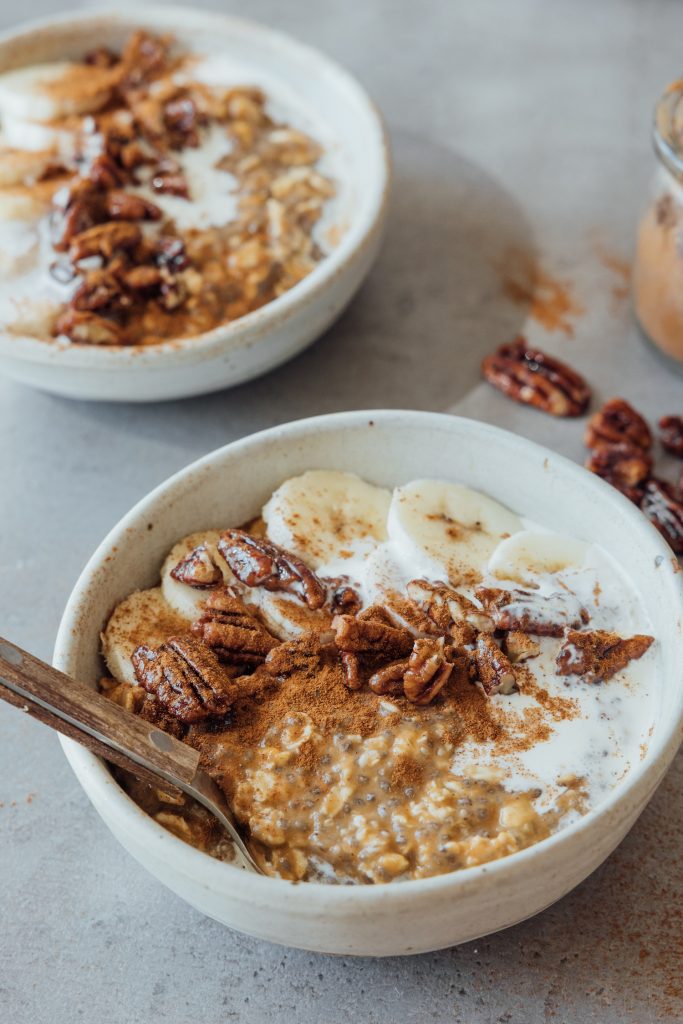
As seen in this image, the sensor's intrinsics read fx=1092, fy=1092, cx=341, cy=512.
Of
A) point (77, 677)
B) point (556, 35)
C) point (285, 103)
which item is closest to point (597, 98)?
point (556, 35)

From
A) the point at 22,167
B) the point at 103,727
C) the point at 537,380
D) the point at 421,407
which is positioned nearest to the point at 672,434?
the point at 537,380

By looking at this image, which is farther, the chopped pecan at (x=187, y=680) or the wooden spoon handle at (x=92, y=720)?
the chopped pecan at (x=187, y=680)

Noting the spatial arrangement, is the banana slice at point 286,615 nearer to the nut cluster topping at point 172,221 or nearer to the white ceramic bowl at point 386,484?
the white ceramic bowl at point 386,484

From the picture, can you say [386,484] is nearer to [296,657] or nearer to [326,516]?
[326,516]

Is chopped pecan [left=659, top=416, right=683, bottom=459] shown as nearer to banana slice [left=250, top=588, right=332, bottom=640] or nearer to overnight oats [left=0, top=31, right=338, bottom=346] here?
overnight oats [left=0, top=31, right=338, bottom=346]

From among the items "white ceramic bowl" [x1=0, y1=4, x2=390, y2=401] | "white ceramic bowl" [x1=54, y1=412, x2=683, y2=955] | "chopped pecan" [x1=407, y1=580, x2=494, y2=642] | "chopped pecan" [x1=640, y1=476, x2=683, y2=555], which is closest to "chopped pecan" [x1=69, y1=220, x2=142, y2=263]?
"white ceramic bowl" [x1=0, y1=4, x2=390, y2=401]

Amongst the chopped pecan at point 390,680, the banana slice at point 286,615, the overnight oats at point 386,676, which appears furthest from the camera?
the banana slice at point 286,615

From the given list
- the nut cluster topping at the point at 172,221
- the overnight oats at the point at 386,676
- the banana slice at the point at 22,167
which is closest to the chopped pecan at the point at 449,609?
the overnight oats at the point at 386,676
